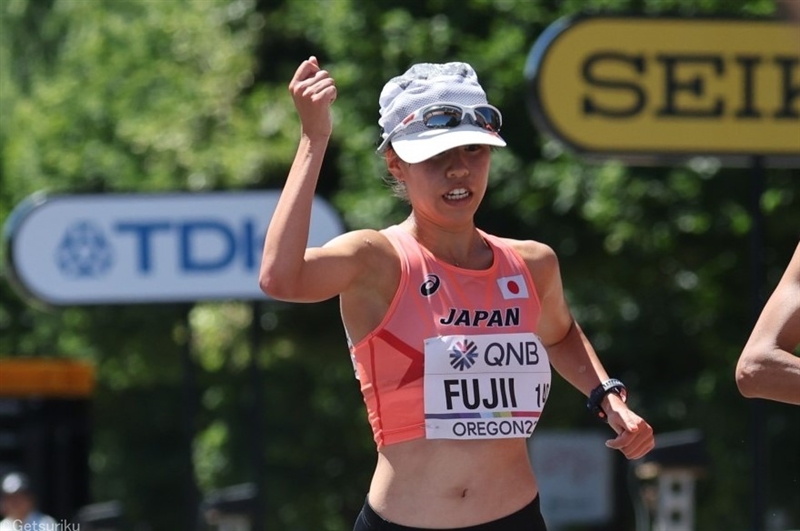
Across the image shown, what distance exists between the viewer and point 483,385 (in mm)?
3902

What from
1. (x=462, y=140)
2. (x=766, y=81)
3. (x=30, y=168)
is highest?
(x=462, y=140)

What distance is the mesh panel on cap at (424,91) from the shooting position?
13.1 feet

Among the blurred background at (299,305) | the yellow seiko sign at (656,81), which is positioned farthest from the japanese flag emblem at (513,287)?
the blurred background at (299,305)

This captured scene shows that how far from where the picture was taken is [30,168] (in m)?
19.2

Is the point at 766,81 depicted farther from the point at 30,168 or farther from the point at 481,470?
the point at 30,168

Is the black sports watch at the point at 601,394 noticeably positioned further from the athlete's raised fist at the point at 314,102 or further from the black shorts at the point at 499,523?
the athlete's raised fist at the point at 314,102

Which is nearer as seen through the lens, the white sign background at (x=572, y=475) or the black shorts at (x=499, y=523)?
the black shorts at (x=499, y=523)

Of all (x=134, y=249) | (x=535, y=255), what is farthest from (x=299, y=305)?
(x=535, y=255)

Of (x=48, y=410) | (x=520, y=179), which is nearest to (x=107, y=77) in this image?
(x=48, y=410)

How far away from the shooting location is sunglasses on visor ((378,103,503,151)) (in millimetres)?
3934

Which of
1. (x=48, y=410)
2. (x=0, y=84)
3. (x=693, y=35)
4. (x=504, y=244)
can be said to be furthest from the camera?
(x=0, y=84)

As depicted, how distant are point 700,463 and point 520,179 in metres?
5.08

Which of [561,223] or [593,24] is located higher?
[593,24]

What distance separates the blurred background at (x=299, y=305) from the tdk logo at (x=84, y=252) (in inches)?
6.9
